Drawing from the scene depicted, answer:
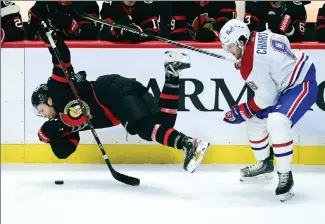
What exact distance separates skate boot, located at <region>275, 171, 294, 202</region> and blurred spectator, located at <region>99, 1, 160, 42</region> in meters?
1.57

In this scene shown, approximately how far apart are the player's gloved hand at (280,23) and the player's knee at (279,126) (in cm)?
129

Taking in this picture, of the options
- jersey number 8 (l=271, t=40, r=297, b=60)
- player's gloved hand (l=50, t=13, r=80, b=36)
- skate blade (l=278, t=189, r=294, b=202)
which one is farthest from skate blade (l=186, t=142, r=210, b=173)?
player's gloved hand (l=50, t=13, r=80, b=36)

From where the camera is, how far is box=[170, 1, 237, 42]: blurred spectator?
5090 millimetres

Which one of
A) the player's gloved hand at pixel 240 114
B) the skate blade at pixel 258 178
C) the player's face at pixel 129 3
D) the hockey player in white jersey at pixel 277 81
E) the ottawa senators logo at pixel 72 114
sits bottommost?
the skate blade at pixel 258 178

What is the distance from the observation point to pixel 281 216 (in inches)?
139

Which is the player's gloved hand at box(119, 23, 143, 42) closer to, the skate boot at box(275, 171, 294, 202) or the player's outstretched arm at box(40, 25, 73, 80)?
the player's outstretched arm at box(40, 25, 73, 80)

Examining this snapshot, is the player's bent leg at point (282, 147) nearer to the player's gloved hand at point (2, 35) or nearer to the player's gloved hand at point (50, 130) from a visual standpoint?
the player's gloved hand at point (50, 130)

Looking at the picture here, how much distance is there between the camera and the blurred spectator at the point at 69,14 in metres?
5.08

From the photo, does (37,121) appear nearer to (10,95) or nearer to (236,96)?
(10,95)

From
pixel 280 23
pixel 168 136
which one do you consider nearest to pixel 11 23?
pixel 168 136

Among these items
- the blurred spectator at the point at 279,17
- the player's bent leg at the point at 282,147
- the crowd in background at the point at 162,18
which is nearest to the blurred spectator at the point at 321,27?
the crowd in background at the point at 162,18

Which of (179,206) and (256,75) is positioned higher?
(256,75)

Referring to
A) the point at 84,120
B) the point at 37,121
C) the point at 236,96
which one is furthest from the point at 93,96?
the point at 236,96

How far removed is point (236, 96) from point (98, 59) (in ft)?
3.14
